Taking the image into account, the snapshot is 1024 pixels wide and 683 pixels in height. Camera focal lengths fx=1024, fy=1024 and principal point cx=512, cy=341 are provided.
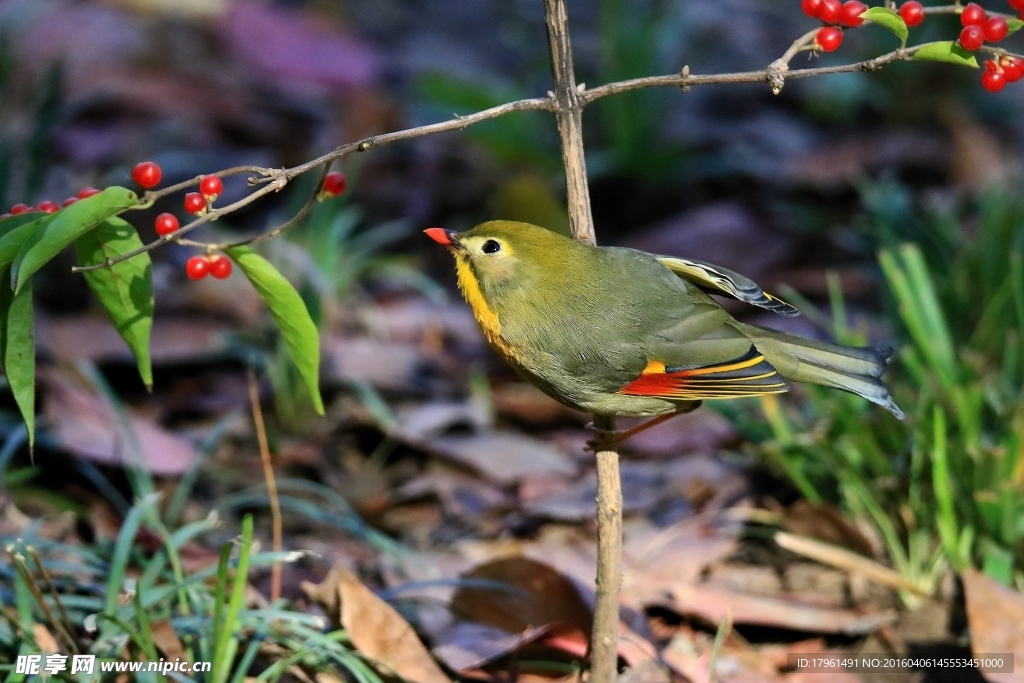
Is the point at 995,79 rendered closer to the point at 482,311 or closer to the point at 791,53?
the point at 791,53

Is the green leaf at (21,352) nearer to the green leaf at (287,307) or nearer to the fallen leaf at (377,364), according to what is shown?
the green leaf at (287,307)

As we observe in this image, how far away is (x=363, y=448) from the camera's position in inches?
156

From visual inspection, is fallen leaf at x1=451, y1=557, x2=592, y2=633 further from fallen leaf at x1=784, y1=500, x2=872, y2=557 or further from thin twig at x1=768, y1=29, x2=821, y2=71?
thin twig at x1=768, y1=29, x2=821, y2=71

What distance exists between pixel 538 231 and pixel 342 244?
3.26m

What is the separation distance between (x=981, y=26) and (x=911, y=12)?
0.39 ft

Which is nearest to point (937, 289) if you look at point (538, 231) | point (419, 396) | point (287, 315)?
point (419, 396)

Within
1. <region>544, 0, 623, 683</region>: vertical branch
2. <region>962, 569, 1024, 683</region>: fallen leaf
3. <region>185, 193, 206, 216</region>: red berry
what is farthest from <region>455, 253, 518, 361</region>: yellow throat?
<region>962, 569, 1024, 683</region>: fallen leaf

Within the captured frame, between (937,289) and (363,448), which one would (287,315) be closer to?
(363,448)

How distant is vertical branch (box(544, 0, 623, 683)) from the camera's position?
1.91 metres

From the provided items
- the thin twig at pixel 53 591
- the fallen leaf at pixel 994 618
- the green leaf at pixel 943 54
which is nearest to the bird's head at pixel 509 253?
the green leaf at pixel 943 54

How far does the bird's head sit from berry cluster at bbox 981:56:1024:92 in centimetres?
81

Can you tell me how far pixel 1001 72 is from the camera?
1.82m

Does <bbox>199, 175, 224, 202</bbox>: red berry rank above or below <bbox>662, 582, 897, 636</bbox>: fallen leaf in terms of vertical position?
above

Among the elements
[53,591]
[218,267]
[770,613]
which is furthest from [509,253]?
[770,613]
